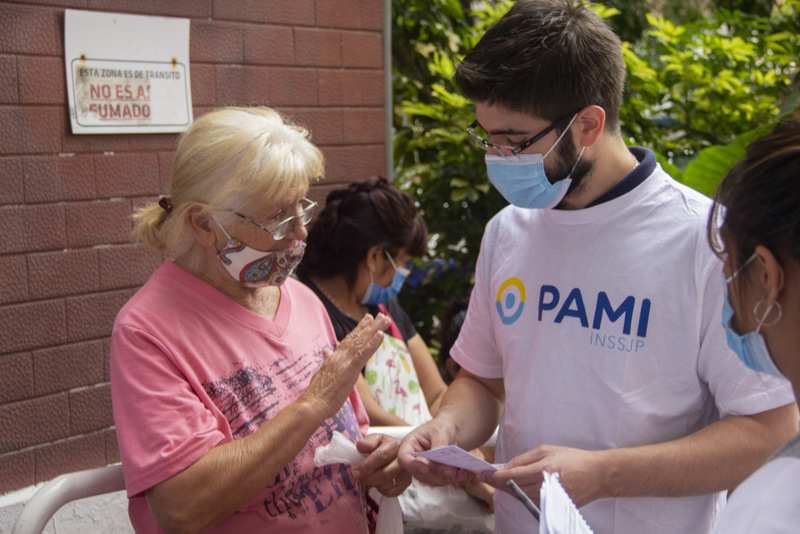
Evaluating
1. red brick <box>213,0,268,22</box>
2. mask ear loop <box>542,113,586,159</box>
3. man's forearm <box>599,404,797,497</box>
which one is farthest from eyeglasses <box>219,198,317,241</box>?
red brick <box>213,0,268,22</box>

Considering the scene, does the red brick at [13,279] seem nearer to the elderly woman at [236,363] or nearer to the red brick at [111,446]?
the red brick at [111,446]

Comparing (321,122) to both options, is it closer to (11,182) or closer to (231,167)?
(11,182)

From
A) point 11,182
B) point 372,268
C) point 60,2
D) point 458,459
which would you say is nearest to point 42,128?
point 11,182

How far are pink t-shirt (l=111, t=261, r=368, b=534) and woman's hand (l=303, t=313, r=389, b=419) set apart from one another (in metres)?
0.14

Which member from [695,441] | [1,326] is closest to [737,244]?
[695,441]

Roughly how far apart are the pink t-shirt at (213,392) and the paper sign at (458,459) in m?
0.40

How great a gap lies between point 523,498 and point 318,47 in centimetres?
283

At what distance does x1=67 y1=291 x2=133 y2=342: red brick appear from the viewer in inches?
136

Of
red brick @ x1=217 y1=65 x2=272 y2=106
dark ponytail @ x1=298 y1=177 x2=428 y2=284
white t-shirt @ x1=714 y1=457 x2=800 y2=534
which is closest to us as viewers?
white t-shirt @ x1=714 y1=457 x2=800 y2=534

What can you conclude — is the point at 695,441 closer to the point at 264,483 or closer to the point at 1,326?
the point at 264,483

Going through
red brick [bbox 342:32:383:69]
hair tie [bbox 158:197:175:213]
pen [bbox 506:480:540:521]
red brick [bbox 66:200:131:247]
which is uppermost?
red brick [bbox 342:32:383:69]

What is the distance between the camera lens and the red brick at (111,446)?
3.62 meters

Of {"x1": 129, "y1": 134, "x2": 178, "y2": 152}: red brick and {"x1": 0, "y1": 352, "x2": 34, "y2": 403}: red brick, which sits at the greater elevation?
{"x1": 129, "y1": 134, "x2": 178, "y2": 152}: red brick

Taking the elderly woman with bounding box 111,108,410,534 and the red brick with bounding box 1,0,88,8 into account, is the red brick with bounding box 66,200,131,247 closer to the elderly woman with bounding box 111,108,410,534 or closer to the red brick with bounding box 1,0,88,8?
the red brick with bounding box 1,0,88,8
